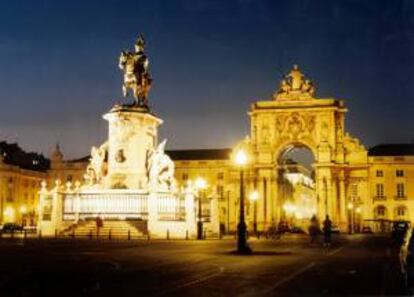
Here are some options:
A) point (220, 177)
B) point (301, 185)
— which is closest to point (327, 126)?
point (220, 177)

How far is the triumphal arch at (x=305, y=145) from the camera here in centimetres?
10256

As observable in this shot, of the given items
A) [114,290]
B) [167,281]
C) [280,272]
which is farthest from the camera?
[280,272]

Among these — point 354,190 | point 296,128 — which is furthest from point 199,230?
point 354,190

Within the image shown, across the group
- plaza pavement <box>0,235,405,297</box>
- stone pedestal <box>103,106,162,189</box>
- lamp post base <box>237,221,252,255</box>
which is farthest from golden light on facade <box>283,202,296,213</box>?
plaza pavement <box>0,235,405,297</box>

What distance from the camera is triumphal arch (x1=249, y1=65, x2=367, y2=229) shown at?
10256 centimetres

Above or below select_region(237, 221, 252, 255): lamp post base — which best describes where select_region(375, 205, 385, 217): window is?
above

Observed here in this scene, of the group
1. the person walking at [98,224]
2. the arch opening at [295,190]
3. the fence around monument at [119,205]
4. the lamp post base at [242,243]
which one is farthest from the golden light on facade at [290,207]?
the lamp post base at [242,243]

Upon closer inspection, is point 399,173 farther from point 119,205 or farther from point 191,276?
point 191,276

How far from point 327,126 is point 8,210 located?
51300mm

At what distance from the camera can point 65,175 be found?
12462 cm

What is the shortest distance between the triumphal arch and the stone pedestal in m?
56.6

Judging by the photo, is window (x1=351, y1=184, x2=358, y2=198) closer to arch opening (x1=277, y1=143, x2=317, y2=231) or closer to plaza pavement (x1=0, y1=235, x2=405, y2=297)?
arch opening (x1=277, y1=143, x2=317, y2=231)

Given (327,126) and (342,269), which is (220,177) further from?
(342,269)

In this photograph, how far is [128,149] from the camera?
46.2 m
